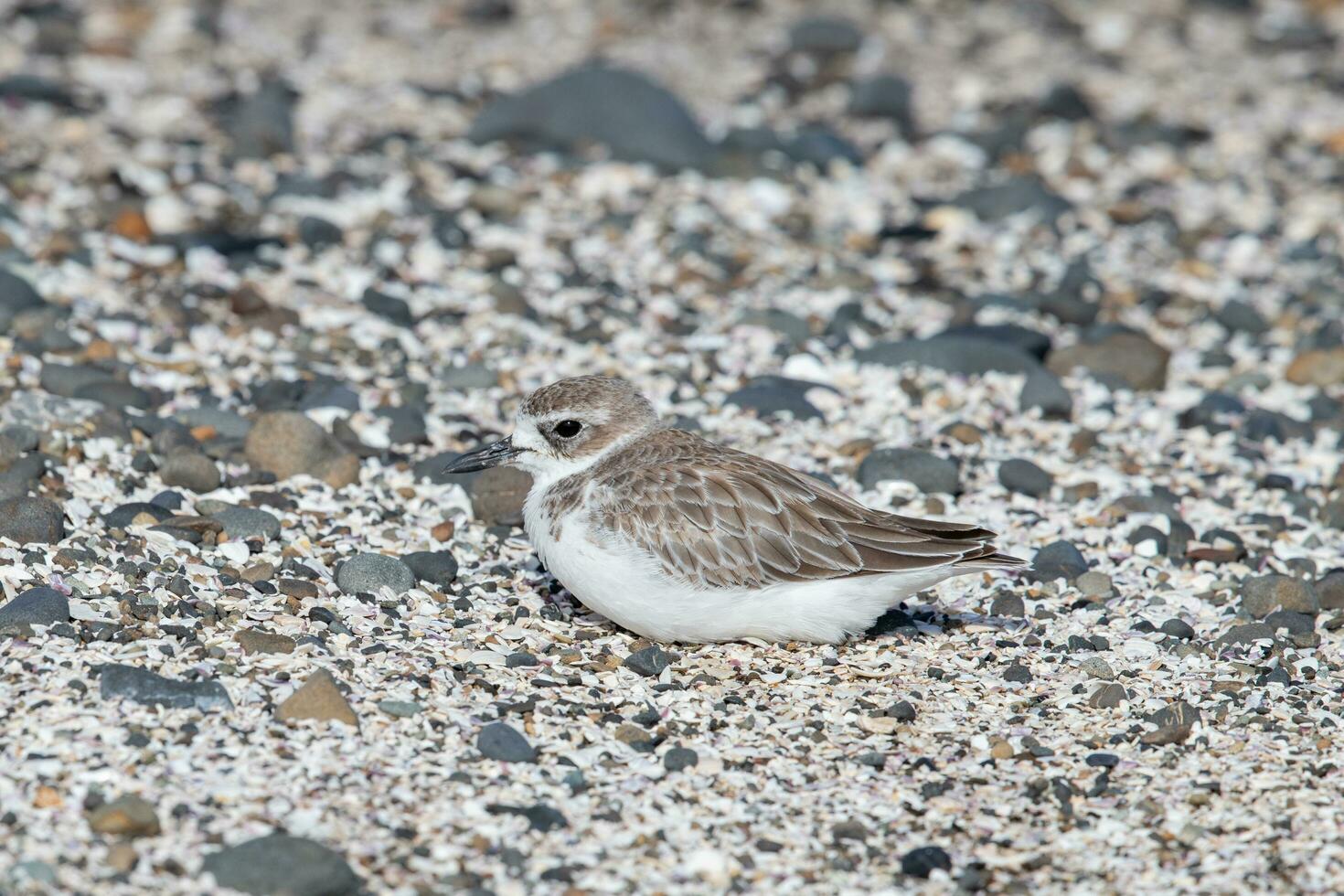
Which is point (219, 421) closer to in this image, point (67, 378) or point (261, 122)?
point (67, 378)

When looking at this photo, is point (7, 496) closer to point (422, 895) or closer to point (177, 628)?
point (177, 628)

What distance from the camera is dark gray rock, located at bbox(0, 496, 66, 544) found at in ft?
17.3

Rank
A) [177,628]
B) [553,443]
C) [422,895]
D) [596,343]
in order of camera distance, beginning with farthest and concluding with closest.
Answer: [596,343], [553,443], [177,628], [422,895]

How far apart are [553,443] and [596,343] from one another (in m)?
2.16

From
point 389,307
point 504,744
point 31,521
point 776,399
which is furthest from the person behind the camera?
point 389,307

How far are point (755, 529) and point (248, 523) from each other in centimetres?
179

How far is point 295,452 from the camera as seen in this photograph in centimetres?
618

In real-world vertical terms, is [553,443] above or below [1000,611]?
above

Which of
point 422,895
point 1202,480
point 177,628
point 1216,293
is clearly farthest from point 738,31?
point 422,895

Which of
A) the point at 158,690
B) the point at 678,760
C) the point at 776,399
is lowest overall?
the point at 776,399

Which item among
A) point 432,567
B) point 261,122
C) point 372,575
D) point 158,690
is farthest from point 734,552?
point 261,122

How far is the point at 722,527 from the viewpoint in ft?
16.6

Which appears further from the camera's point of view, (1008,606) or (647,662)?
(1008,606)

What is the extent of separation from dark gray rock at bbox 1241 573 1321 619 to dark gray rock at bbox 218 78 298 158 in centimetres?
599
